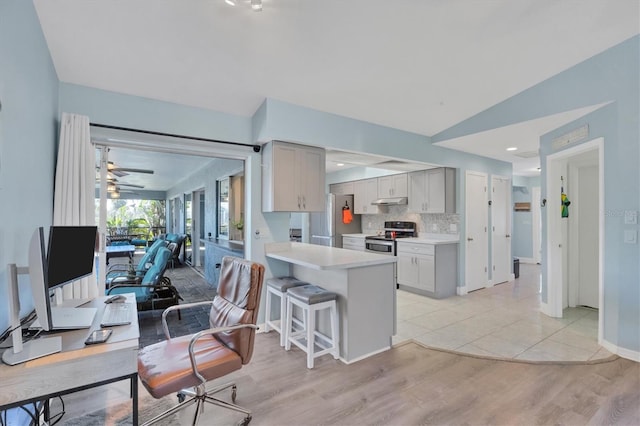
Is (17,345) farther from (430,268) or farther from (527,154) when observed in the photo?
(527,154)

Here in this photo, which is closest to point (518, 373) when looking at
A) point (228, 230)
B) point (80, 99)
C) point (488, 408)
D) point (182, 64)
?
point (488, 408)

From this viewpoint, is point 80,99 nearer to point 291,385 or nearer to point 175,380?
point 175,380

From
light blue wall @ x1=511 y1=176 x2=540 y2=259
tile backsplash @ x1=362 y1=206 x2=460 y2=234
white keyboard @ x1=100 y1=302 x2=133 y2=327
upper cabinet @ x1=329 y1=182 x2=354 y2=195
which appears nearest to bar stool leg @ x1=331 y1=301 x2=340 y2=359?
white keyboard @ x1=100 y1=302 x2=133 y2=327

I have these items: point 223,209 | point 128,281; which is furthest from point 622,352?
point 223,209

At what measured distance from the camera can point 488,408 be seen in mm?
2086

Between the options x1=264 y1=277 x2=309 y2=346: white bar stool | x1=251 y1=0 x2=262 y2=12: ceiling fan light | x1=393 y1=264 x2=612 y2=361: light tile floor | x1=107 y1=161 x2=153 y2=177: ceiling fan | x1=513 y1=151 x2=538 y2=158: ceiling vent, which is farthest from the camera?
x1=513 y1=151 x2=538 y2=158: ceiling vent

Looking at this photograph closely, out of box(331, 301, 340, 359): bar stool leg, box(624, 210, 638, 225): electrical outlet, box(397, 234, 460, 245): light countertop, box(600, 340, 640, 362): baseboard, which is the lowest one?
box(600, 340, 640, 362): baseboard

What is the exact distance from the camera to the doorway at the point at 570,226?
12.9 feet

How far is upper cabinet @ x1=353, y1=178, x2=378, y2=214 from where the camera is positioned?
6.29 meters

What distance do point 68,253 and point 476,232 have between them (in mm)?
5539

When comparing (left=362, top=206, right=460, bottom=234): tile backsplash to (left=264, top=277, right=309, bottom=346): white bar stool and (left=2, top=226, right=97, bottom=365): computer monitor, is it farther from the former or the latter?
(left=2, top=226, right=97, bottom=365): computer monitor

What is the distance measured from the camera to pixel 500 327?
3572 millimetres

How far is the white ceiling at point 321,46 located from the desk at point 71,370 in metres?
2.12

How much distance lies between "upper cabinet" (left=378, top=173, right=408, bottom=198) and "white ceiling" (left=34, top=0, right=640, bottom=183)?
7.74ft
